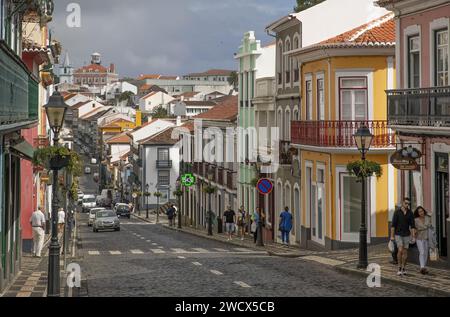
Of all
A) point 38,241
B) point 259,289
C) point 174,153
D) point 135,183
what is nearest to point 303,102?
point 38,241

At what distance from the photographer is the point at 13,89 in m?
16.6

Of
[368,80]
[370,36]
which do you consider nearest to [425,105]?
[368,80]

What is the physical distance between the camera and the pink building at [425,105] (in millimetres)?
20516

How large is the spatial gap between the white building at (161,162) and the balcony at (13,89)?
2734 inches

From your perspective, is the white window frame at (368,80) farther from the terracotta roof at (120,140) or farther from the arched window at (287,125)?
the terracotta roof at (120,140)

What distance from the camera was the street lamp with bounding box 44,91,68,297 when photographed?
1538 centimetres

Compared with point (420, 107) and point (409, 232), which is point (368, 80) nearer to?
point (420, 107)

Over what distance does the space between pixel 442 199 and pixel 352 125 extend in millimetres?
9476

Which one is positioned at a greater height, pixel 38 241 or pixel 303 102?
pixel 303 102

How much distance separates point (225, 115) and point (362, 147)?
3188 cm

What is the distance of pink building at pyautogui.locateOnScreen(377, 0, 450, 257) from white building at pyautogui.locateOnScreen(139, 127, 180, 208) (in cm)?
6678

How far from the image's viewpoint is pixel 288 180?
122 feet

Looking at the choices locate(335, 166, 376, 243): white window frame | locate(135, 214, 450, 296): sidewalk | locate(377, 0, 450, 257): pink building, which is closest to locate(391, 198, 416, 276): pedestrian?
locate(135, 214, 450, 296): sidewalk
